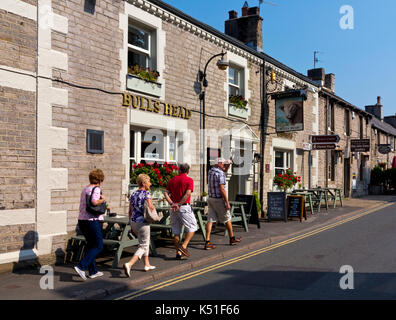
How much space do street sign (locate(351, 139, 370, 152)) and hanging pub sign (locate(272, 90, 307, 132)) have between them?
1021 centimetres

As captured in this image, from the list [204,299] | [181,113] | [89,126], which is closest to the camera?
[204,299]

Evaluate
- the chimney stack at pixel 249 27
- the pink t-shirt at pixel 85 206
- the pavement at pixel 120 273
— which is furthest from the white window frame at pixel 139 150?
the chimney stack at pixel 249 27

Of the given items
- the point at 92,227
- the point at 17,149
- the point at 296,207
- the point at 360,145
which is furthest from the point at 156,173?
the point at 360,145

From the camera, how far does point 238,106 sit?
1348 cm

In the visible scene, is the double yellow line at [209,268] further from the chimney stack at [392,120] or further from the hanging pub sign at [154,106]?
the chimney stack at [392,120]

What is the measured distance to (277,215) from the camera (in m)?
12.9

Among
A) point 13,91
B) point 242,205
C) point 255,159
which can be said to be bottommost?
point 242,205

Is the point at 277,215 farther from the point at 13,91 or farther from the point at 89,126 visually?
the point at 13,91

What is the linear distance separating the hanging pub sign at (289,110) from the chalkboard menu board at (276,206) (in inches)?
123

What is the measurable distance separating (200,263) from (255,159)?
7.54m

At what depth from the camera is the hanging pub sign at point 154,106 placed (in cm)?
918

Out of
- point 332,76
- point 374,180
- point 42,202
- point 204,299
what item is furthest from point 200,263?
point 374,180

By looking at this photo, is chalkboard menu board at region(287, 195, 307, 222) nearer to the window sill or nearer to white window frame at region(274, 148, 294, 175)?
white window frame at region(274, 148, 294, 175)

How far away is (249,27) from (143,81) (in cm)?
893
